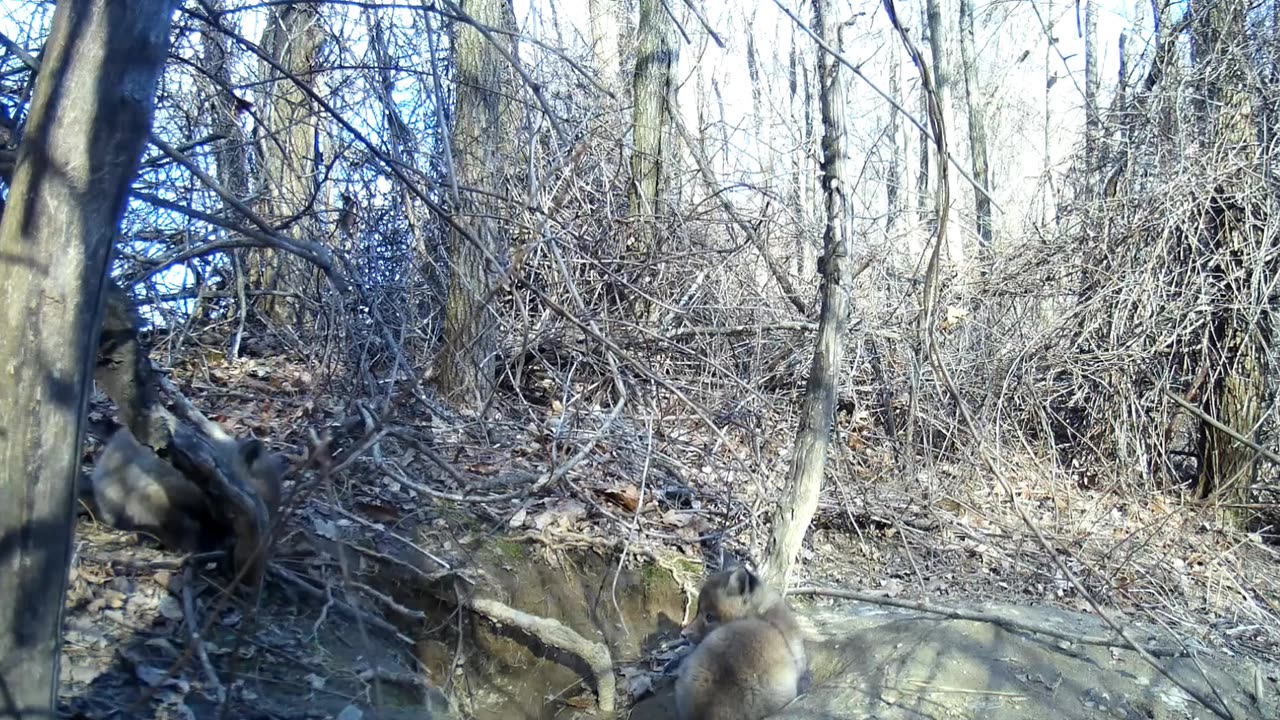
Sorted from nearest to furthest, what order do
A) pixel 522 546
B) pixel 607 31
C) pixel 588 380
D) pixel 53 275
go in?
pixel 53 275, pixel 522 546, pixel 588 380, pixel 607 31

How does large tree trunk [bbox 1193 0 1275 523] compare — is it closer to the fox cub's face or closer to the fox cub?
Answer: the fox cub's face

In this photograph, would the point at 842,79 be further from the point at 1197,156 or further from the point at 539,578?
the point at 1197,156

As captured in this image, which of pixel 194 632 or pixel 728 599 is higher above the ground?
pixel 194 632

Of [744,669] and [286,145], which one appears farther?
[286,145]

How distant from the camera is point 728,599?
5750 millimetres

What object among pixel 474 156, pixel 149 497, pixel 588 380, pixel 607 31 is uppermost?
pixel 607 31

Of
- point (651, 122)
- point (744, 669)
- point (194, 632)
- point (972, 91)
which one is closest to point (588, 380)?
point (651, 122)

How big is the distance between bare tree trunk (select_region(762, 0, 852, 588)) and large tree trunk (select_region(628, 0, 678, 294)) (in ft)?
12.5

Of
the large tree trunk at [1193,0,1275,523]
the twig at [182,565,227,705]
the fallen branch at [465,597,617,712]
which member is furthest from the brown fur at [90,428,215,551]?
the large tree trunk at [1193,0,1275,523]

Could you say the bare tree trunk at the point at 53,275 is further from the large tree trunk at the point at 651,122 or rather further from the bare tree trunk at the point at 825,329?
the large tree trunk at the point at 651,122

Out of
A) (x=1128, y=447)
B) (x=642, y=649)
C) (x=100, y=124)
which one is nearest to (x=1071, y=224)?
(x=1128, y=447)

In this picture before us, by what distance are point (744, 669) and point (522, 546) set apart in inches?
77.3

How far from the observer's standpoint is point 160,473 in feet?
16.4

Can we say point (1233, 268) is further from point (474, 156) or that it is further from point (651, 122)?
point (474, 156)
